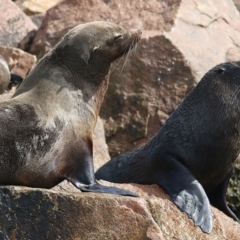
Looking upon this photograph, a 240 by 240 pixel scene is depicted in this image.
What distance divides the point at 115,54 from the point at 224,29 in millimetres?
6313

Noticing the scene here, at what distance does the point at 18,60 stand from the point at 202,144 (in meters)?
5.37

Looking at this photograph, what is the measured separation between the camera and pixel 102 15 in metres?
14.1

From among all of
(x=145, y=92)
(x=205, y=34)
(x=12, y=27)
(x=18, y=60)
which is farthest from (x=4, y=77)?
(x=205, y=34)

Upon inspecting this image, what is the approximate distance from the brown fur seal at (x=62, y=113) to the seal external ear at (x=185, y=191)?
0.83 meters

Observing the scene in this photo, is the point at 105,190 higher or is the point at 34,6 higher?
the point at 105,190

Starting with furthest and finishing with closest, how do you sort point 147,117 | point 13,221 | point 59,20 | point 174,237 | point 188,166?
point 59,20
point 147,117
point 188,166
point 174,237
point 13,221

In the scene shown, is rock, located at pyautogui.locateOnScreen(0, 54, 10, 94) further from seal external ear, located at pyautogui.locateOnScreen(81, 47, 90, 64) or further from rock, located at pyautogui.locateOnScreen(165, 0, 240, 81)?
seal external ear, located at pyautogui.locateOnScreen(81, 47, 90, 64)

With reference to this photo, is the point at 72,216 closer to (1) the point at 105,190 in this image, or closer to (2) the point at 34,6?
(1) the point at 105,190

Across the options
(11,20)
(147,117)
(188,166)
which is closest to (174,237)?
(188,166)

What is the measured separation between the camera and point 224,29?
14695mm

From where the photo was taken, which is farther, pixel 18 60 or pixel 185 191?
pixel 18 60

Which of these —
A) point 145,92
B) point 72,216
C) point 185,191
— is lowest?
point 145,92

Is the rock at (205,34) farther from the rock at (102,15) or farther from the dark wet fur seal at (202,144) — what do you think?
the dark wet fur seal at (202,144)

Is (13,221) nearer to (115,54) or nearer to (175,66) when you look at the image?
(115,54)
